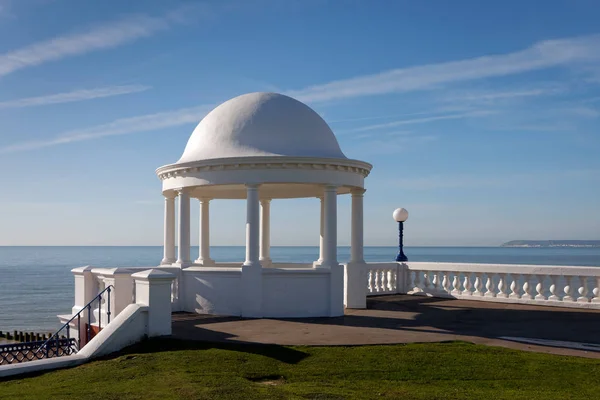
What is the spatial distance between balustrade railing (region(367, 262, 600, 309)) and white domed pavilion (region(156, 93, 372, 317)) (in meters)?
3.72

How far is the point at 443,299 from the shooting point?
22188mm

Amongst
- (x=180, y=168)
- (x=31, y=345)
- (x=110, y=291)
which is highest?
(x=180, y=168)

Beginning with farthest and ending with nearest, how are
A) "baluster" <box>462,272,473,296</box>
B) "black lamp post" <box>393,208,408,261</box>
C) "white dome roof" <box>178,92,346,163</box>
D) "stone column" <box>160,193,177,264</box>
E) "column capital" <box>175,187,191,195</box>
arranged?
"black lamp post" <box>393,208,408,261</box>
"baluster" <box>462,272,473,296</box>
"stone column" <box>160,193,177,264</box>
"column capital" <box>175,187,191,195</box>
"white dome roof" <box>178,92,346,163</box>

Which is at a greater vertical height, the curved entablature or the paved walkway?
the curved entablature

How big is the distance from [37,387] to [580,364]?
895 cm

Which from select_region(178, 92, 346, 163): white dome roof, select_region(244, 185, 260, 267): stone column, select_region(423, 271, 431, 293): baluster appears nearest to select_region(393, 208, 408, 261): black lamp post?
select_region(423, 271, 431, 293): baluster

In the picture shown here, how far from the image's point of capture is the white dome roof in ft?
61.6

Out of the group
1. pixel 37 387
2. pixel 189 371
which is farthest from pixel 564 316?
pixel 37 387

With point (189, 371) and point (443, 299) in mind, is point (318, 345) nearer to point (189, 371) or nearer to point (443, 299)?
point (189, 371)

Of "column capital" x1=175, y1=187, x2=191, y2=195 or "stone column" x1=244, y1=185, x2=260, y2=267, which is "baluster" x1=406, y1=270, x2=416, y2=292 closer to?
"stone column" x1=244, y1=185, x2=260, y2=267

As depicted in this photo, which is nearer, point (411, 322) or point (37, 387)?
point (37, 387)

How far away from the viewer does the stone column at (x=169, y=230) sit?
21111 millimetres

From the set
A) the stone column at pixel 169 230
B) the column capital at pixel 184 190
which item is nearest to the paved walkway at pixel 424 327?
the stone column at pixel 169 230

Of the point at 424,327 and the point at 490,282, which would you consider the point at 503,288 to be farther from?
the point at 424,327
